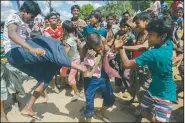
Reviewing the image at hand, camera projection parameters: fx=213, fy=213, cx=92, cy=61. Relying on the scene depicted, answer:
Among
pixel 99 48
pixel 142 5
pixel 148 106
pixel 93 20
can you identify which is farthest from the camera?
pixel 142 5

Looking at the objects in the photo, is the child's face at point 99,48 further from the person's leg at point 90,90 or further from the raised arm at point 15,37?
the raised arm at point 15,37

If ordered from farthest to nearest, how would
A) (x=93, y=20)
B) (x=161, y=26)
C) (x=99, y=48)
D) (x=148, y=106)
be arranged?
1. (x=93, y=20)
2. (x=99, y=48)
3. (x=148, y=106)
4. (x=161, y=26)

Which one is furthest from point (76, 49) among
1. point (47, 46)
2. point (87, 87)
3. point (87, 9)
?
point (87, 9)

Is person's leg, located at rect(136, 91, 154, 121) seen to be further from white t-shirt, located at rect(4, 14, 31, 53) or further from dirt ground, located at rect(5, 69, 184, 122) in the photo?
white t-shirt, located at rect(4, 14, 31, 53)

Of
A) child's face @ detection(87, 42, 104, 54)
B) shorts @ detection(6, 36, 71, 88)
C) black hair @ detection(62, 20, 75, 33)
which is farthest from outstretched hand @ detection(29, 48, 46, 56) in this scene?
black hair @ detection(62, 20, 75, 33)

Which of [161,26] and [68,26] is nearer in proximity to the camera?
[161,26]

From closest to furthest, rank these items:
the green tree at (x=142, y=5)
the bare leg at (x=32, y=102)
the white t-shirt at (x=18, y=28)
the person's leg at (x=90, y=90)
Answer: the white t-shirt at (x=18, y=28), the bare leg at (x=32, y=102), the person's leg at (x=90, y=90), the green tree at (x=142, y=5)

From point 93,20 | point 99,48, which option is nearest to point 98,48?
point 99,48

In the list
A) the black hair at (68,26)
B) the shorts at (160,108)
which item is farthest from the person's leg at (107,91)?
the black hair at (68,26)

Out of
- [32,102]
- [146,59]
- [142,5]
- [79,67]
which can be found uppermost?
[142,5]

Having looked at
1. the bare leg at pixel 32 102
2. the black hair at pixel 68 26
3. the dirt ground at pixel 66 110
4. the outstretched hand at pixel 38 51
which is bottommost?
the dirt ground at pixel 66 110

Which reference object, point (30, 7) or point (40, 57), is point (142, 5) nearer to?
point (30, 7)

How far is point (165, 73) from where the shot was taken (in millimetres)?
2605

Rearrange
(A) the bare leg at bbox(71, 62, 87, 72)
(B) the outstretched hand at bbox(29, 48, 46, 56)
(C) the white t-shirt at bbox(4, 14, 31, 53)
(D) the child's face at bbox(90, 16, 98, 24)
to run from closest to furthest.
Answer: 1. (B) the outstretched hand at bbox(29, 48, 46, 56)
2. (C) the white t-shirt at bbox(4, 14, 31, 53)
3. (A) the bare leg at bbox(71, 62, 87, 72)
4. (D) the child's face at bbox(90, 16, 98, 24)
